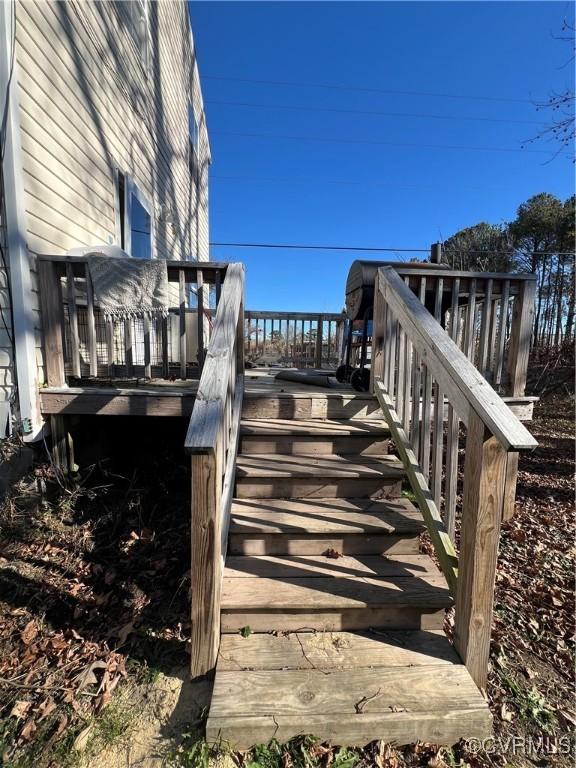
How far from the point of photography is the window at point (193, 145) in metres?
10.2

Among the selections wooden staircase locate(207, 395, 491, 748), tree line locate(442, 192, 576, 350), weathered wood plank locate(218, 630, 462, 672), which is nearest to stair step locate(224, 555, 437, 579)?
wooden staircase locate(207, 395, 491, 748)

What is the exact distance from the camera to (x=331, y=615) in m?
1.92

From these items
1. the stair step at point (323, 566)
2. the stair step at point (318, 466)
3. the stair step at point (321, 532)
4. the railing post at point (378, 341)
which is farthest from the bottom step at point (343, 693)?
the railing post at point (378, 341)

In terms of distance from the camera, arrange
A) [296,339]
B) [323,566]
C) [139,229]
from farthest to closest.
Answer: [296,339] < [139,229] < [323,566]

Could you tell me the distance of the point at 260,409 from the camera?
3.19m

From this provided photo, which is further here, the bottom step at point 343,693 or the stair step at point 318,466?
the stair step at point 318,466

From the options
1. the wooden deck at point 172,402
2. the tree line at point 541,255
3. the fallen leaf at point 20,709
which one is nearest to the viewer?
the fallen leaf at point 20,709

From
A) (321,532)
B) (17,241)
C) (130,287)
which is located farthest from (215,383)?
(17,241)

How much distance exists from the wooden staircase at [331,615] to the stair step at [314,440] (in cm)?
3

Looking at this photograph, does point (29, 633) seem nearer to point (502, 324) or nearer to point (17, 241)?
point (17, 241)

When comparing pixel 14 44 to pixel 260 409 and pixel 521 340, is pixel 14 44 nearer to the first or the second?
pixel 260 409

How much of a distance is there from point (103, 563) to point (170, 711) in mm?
1247

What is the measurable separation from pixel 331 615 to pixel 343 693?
35 centimetres

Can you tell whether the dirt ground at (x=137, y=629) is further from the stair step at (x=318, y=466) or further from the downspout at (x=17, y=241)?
the stair step at (x=318, y=466)
